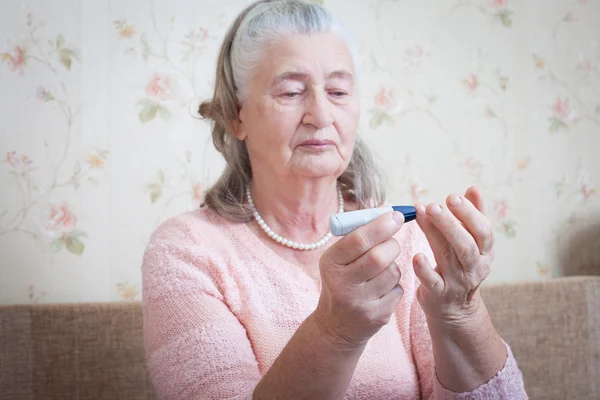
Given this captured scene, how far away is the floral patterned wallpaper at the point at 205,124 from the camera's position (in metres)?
1.52

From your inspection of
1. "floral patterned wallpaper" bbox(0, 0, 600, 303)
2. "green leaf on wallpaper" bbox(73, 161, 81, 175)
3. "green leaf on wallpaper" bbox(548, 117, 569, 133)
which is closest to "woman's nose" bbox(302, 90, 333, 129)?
"floral patterned wallpaper" bbox(0, 0, 600, 303)

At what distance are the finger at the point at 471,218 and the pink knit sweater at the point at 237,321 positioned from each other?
0.29m

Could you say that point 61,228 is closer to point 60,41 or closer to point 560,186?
point 60,41

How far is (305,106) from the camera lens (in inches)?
41.2

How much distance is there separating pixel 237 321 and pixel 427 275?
37 centimetres

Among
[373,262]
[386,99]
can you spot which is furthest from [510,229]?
[373,262]

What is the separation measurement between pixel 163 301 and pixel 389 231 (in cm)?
45

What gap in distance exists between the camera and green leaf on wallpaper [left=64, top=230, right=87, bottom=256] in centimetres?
154

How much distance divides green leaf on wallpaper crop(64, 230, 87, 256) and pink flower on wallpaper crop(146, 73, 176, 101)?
16.3 inches

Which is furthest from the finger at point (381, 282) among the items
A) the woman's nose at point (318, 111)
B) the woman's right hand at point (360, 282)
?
the woman's nose at point (318, 111)

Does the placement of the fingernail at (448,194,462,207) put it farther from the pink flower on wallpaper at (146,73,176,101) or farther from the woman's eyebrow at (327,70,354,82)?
the pink flower on wallpaper at (146,73,176,101)

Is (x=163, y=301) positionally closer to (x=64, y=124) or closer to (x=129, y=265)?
(x=129, y=265)

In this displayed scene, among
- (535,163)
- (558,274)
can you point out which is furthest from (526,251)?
(535,163)

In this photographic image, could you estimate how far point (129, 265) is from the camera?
160 cm
